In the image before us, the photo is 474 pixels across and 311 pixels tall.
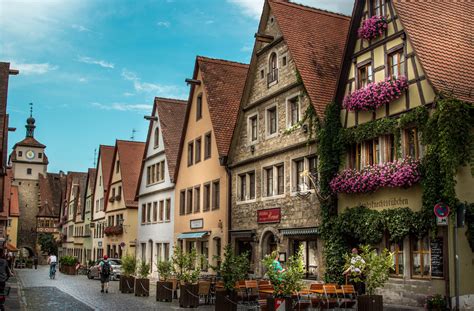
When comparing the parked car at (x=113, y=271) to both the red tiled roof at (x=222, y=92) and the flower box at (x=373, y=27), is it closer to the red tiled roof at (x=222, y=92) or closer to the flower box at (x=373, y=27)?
the red tiled roof at (x=222, y=92)

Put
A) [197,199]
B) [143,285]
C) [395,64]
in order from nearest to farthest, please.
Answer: [395,64], [143,285], [197,199]

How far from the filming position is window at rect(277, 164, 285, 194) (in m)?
26.0

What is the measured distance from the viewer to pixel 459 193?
17.3 meters

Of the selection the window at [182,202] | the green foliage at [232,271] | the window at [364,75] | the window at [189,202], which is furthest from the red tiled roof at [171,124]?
the green foliage at [232,271]

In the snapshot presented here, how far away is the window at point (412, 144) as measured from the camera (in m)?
18.6

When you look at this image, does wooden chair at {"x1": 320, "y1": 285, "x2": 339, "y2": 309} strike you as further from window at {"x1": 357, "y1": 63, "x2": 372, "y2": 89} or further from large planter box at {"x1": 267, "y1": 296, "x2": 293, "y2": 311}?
window at {"x1": 357, "y1": 63, "x2": 372, "y2": 89}

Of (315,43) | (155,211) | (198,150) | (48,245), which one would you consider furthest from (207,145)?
(48,245)

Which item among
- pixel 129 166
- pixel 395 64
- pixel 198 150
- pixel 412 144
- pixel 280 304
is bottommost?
pixel 280 304

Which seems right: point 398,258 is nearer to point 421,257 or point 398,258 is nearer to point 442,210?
point 421,257

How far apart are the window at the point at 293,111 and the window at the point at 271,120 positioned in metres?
1.38

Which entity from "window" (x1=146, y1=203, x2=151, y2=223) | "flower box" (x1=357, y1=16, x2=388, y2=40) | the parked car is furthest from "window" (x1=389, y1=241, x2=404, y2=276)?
"window" (x1=146, y1=203, x2=151, y2=223)

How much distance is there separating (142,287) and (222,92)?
42.5 ft

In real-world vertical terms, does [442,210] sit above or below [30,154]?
below

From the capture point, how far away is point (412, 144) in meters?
18.8
